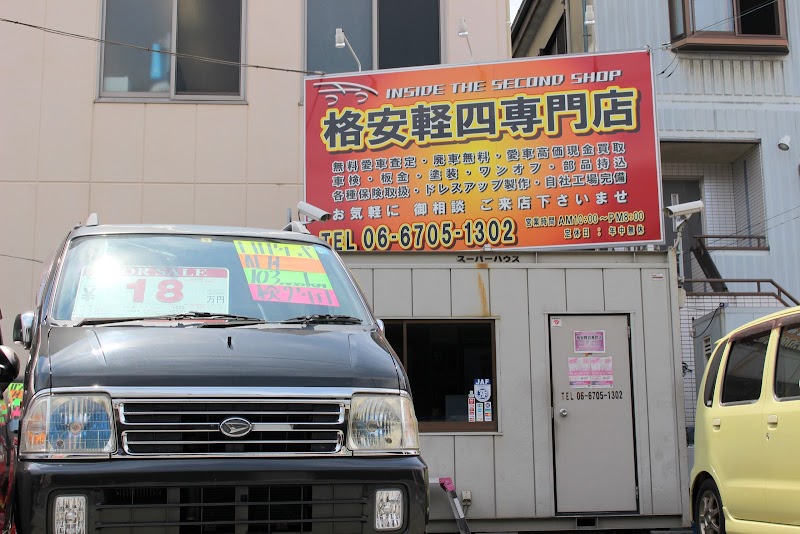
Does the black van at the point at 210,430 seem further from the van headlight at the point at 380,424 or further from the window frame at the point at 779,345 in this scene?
the window frame at the point at 779,345

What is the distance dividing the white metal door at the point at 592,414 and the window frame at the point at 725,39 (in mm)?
7681

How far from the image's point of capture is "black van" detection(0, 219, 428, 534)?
12.2ft

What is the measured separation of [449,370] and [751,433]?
3530 mm

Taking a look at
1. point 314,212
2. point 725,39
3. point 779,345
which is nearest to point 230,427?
point 779,345

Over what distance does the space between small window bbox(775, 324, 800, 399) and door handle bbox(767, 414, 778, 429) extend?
0.14 meters

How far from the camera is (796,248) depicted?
15258 millimetres

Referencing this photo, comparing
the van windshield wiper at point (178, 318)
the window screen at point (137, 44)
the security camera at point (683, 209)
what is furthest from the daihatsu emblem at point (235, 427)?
the window screen at point (137, 44)

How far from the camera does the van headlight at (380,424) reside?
13.3 ft

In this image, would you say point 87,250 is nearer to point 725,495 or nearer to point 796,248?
point 725,495

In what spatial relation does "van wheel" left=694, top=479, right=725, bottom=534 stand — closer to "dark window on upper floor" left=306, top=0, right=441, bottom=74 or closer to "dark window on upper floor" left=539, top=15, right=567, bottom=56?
"dark window on upper floor" left=306, top=0, right=441, bottom=74

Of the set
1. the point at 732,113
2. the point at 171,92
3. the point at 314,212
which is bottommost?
the point at 314,212

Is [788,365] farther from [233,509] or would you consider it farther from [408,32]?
[408,32]

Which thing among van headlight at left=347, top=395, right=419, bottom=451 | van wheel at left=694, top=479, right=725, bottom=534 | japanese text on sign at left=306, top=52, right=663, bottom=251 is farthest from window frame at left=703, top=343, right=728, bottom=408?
van headlight at left=347, top=395, right=419, bottom=451

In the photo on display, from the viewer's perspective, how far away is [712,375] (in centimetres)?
755
